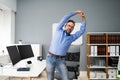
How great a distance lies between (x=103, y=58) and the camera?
19.0 ft

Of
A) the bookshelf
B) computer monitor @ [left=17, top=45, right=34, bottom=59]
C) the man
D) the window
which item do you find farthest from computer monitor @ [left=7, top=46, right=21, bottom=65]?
the bookshelf

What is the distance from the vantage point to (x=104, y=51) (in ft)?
18.3

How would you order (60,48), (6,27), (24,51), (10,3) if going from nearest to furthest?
(60,48) < (24,51) < (10,3) < (6,27)

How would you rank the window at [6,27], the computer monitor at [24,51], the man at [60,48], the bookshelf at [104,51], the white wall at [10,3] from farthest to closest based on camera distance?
the window at [6,27] → the bookshelf at [104,51] → the white wall at [10,3] → the computer monitor at [24,51] → the man at [60,48]

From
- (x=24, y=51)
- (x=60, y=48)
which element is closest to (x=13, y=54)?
(x=24, y=51)

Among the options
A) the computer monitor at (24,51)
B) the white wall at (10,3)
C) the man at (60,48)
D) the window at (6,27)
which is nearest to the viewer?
the man at (60,48)

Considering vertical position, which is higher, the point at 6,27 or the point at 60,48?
the point at 6,27

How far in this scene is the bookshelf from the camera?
5.53 metres

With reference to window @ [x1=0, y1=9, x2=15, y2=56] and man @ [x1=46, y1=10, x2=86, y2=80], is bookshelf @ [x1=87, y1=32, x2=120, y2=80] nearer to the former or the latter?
window @ [x1=0, y1=9, x2=15, y2=56]

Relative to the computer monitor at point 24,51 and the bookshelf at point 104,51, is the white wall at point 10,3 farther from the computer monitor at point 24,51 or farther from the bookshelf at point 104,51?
the bookshelf at point 104,51

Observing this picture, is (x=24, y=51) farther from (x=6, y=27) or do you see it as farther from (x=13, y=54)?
(x=6, y=27)

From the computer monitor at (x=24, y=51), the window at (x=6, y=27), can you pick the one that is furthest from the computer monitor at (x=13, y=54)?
the window at (x=6, y=27)

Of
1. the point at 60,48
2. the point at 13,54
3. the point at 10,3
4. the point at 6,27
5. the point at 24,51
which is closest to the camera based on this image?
the point at 60,48

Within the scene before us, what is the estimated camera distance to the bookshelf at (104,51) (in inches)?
218
